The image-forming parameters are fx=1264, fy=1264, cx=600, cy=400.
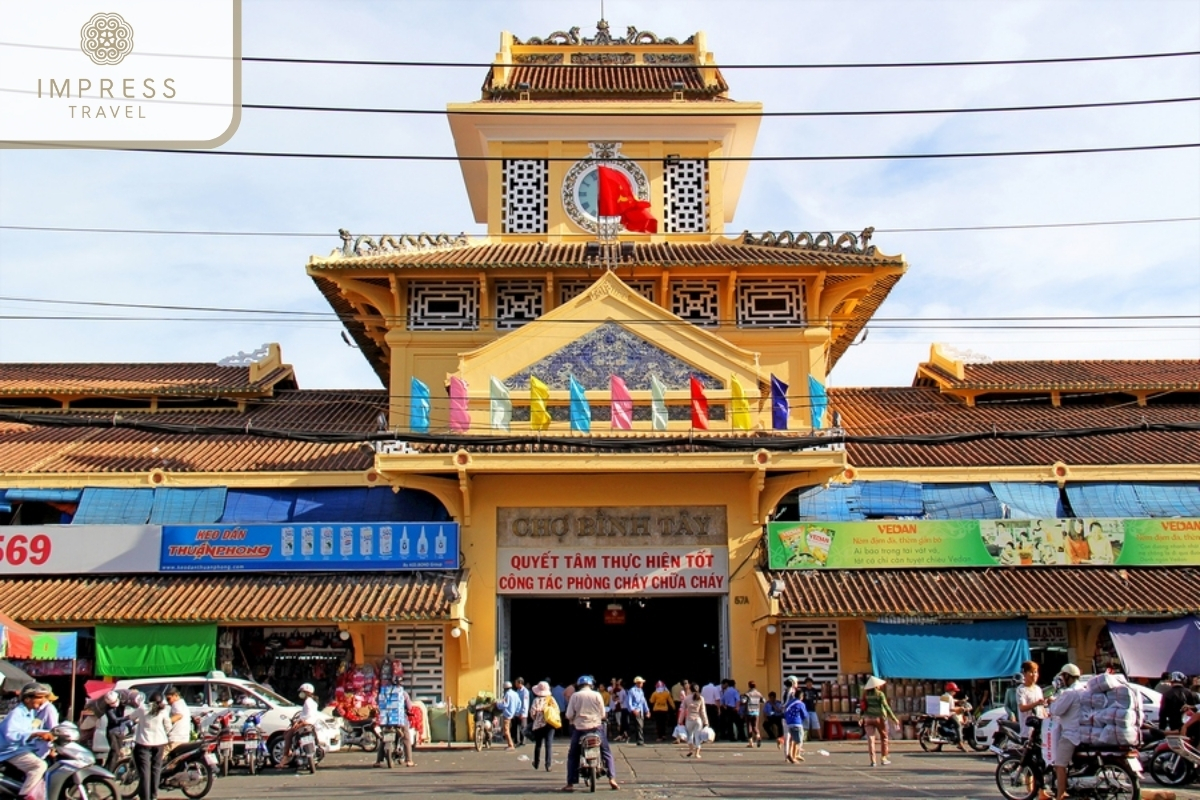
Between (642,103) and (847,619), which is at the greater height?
(642,103)

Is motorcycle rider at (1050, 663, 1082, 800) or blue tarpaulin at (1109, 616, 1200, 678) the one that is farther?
blue tarpaulin at (1109, 616, 1200, 678)

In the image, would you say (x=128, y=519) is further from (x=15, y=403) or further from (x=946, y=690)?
(x=946, y=690)

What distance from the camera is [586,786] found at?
15977 mm

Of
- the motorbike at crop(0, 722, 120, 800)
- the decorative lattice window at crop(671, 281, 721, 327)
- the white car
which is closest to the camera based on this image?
the motorbike at crop(0, 722, 120, 800)

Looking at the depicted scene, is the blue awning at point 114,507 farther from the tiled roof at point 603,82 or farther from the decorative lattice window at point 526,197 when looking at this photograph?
the tiled roof at point 603,82

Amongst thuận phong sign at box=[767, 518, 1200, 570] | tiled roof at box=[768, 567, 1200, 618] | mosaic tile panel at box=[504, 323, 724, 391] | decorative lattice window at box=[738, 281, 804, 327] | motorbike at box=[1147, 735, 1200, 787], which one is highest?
decorative lattice window at box=[738, 281, 804, 327]

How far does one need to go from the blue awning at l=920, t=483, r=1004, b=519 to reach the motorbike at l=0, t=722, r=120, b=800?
1684 cm

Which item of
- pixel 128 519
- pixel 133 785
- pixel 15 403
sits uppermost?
pixel 15 403

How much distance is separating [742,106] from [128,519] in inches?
620

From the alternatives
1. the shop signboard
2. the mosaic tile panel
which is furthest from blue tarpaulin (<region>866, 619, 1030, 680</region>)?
the shop signboard

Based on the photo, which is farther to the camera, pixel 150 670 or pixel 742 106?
pixel 742 106

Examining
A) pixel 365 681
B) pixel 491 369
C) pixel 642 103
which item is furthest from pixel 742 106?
pixel 365 681

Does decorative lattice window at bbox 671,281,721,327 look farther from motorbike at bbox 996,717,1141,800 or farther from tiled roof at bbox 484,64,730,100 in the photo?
motorbike at bbox 996,717,1141,800

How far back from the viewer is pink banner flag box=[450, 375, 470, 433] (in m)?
24.5
